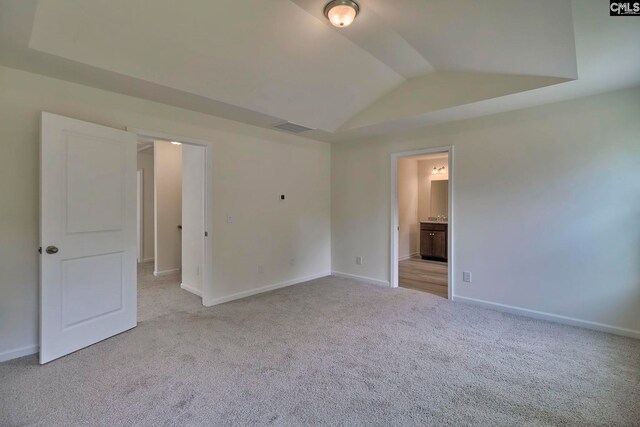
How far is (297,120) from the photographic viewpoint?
404 cm

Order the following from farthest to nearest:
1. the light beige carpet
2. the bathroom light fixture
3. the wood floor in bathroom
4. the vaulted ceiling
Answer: the bathroom light fixture < the wood floor in bathroom < the vaulted ceiling < the light beige carpet

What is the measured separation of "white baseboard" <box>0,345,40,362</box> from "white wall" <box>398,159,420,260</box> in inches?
238

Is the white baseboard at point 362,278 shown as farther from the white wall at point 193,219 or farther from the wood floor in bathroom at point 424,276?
the white wall at point 193,219

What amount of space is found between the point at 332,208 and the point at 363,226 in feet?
2.40

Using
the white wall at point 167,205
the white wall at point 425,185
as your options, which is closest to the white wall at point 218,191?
the white wall at point 167,205

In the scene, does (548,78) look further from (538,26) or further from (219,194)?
(219,194)

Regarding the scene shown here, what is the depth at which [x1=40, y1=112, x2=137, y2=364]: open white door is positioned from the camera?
8.21 feet

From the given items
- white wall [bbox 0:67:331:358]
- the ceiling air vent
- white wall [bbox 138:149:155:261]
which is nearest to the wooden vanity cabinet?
white wall [bbox 0:67:331:358]

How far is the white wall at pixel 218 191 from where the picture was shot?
251cm

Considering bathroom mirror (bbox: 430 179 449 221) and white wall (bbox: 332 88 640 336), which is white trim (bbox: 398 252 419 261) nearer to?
bathroom mirror (bbox: 430 179 449 221)

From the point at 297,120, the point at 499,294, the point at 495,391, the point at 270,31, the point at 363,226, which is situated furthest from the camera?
the point at 363,226

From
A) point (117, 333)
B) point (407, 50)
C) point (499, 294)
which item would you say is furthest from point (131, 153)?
point (499, 294)

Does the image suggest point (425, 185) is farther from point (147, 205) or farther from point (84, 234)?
point (84, 234)

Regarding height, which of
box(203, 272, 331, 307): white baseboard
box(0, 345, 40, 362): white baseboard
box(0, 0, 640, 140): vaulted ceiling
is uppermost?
box(0, 0, 640, 140): vaulted ceiling
